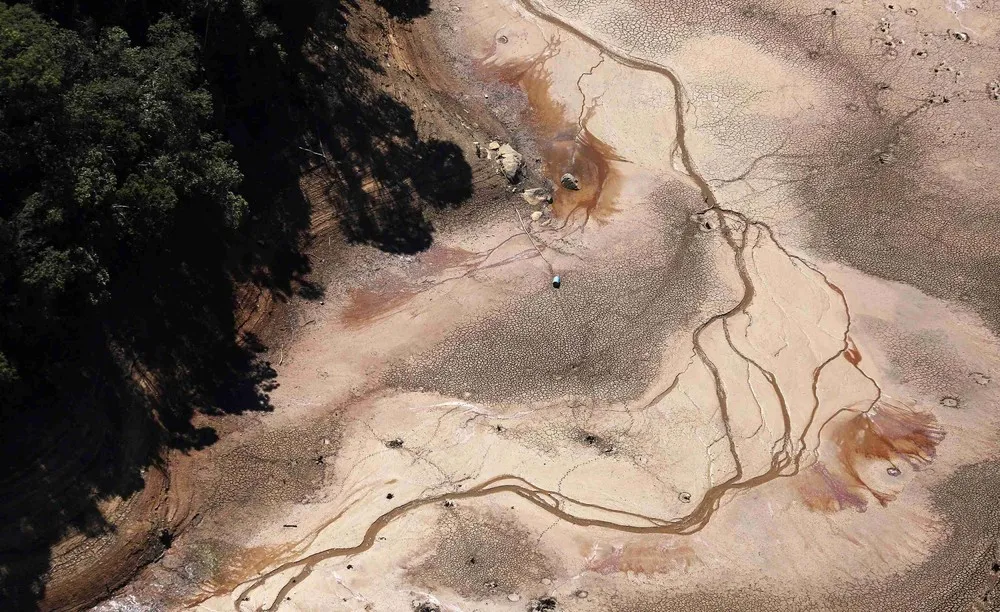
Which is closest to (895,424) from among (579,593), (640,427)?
(640,427)

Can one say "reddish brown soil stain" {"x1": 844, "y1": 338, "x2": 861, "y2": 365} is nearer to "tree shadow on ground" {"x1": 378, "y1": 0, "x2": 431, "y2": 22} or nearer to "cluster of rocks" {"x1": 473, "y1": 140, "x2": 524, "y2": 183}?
"cluster of rocks" {"x1": 473, "y1": 140, "x2": 524, "y2": 183}

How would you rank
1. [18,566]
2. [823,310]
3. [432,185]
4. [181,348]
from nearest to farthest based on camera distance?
[18,566] < [181,348] < [823,310] < [432,185]

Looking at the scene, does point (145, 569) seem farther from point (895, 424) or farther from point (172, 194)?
point (895, 424)

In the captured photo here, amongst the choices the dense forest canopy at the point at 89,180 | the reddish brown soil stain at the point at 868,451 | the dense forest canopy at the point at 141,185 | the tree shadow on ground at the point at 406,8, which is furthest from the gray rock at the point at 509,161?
the reddish brown soil stain at the point at 868,451

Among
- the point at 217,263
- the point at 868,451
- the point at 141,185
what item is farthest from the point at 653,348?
the point at 141,185

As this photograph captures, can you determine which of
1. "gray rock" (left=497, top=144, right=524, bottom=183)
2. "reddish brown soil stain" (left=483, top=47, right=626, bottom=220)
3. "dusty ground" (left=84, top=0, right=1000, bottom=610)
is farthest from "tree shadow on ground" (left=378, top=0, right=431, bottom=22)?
"gray rock" (left=497, top=144, right=524, bottom=183)

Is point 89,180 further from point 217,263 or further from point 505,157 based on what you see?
point 505,157
